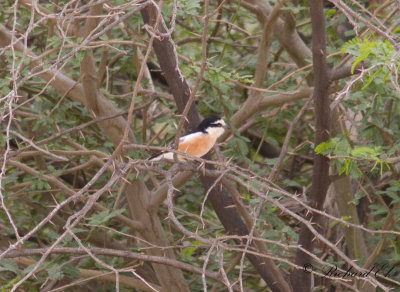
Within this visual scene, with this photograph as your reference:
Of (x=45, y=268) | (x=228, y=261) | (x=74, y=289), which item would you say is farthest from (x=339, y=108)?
(x=74, y=289)

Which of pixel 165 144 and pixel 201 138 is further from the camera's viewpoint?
pixel 165 144

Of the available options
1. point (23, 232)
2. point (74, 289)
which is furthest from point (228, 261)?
point (23, 232)

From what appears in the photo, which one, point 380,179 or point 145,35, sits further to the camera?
point 380,179

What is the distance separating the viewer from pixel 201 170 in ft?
9.94

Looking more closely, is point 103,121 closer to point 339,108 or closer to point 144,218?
point 144,218

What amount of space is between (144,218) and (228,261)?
0.69 m

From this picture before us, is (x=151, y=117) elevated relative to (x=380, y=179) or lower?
elevated

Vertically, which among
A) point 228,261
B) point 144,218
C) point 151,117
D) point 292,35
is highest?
point 292,35

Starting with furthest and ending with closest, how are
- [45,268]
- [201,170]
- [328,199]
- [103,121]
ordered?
[328,199] < [103,121] < [45,268] < [201,170]

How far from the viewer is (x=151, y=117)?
502cm

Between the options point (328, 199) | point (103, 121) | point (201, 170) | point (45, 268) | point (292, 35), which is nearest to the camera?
point (201, 170)

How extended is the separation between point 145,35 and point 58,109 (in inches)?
28.9

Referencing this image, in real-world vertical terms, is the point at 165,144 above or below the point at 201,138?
below

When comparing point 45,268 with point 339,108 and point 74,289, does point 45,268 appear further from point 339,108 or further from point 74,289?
point 339,108
